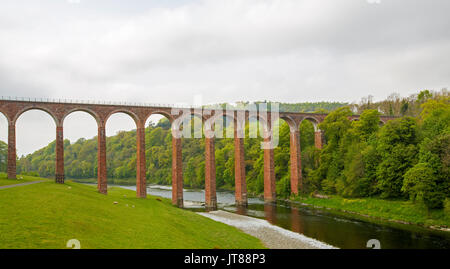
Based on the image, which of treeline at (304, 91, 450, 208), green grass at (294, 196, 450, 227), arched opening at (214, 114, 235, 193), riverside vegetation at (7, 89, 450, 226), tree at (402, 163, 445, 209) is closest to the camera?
tree at (402, 163, 445, 209)

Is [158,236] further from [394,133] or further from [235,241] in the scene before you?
[394,133]

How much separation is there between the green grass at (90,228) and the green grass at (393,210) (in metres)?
16.9

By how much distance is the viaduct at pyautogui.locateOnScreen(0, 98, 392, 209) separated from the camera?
3503 cm

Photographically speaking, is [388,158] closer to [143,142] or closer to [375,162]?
[375,162]

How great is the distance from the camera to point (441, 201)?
90.6 feet

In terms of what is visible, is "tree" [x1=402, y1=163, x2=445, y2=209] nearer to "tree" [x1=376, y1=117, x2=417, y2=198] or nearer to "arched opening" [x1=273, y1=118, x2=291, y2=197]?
"tree" [x1=376, y1=117, x2=417, y2=198]

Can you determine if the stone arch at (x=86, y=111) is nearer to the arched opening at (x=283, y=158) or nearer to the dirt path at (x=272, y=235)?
the dirt path at (x=272, y=235)

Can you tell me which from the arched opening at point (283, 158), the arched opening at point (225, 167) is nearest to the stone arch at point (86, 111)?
the arched opening at point (225, 167)

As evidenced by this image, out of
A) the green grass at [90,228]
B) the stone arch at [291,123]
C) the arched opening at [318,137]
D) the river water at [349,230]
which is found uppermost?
the stone arch at [291,123]

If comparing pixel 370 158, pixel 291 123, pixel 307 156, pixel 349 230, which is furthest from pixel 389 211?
pixel 291 123

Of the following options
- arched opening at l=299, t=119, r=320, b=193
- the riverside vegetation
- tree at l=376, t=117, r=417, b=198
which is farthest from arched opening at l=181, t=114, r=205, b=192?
tree at l=376, t=117, r=417, b=198

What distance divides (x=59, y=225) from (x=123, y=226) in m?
4.06

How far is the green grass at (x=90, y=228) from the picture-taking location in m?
13.6

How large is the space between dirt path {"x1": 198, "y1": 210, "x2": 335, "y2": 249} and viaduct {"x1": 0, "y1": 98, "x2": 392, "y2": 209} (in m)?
10.1
